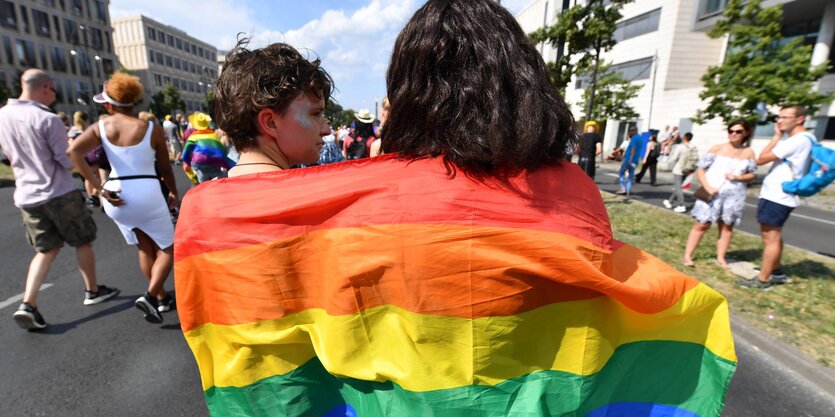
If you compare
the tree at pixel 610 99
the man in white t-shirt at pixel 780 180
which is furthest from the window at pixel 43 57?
the man in white t-shirt at pixel 780 180

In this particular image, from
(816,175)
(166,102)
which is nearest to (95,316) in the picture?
(816,175)

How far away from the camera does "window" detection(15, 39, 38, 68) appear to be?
141 ft

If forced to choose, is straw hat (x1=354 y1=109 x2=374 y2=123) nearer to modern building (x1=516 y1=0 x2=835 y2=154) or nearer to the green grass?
the green grass

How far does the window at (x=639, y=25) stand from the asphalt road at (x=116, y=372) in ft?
100

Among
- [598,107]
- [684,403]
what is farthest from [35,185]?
[598,107]

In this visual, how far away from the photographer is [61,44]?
48.3 meters

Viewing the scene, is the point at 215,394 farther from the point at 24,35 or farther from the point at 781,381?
the point at 24,35

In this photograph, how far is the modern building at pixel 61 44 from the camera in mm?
42250

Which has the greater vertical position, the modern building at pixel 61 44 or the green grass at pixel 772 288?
the modern building at pixel 61 44

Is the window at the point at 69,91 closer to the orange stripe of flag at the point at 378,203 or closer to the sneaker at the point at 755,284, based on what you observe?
the orange stripe of flag at the point at 378,203

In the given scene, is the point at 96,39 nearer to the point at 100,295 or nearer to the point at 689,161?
the point at 100,295

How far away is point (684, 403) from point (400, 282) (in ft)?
3.42

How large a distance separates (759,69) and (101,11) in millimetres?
70094

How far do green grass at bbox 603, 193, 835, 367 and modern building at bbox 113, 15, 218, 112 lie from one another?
72629mm
